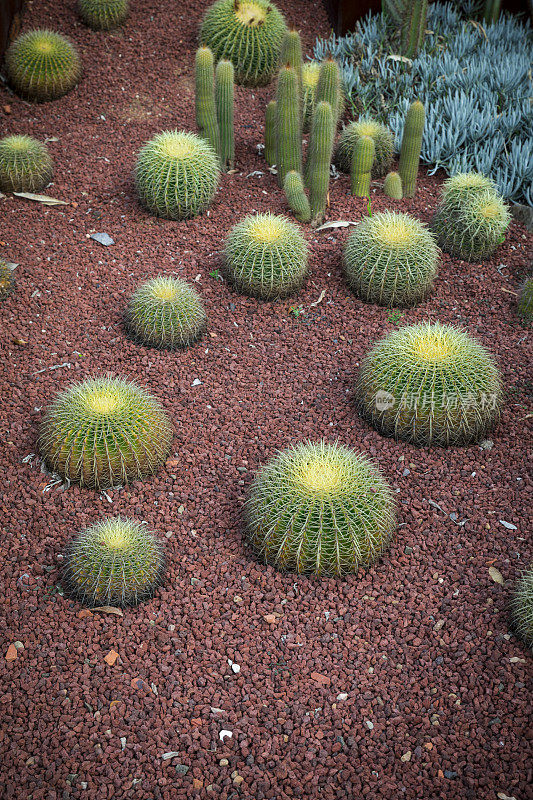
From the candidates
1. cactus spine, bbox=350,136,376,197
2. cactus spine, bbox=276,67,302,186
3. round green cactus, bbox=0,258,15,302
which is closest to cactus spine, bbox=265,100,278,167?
cactus spine, bbox=276,67,302,186

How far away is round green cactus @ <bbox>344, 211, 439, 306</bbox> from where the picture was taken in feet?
17.0

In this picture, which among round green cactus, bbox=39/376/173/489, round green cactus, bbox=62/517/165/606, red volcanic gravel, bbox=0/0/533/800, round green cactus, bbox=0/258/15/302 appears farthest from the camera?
round green cactus, bbox=0/258/15/302

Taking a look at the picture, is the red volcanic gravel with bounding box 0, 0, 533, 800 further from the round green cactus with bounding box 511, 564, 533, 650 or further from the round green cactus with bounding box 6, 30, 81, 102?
the round green cactus with bounding box 6, 30, 81, 102

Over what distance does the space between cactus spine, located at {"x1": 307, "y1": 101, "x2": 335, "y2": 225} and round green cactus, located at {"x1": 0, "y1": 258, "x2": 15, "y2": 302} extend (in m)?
2.26

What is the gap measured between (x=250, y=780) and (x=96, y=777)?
1.93 feet

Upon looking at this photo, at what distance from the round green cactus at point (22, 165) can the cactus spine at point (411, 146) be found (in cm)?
284

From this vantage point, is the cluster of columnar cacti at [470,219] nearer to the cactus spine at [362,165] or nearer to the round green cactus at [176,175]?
the cactus spine at [362,165]

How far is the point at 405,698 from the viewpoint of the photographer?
3.29m

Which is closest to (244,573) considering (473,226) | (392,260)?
(392,260)

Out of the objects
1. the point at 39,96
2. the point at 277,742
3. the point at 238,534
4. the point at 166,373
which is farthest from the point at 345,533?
the point at 39,96

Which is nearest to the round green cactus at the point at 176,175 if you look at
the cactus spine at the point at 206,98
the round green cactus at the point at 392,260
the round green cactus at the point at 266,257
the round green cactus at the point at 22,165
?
the cactus spine at the point at 206,98

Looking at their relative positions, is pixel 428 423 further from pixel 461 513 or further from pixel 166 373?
Result: pixel 166 373

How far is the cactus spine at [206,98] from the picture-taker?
5.93m

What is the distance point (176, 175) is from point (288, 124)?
0.92 m
